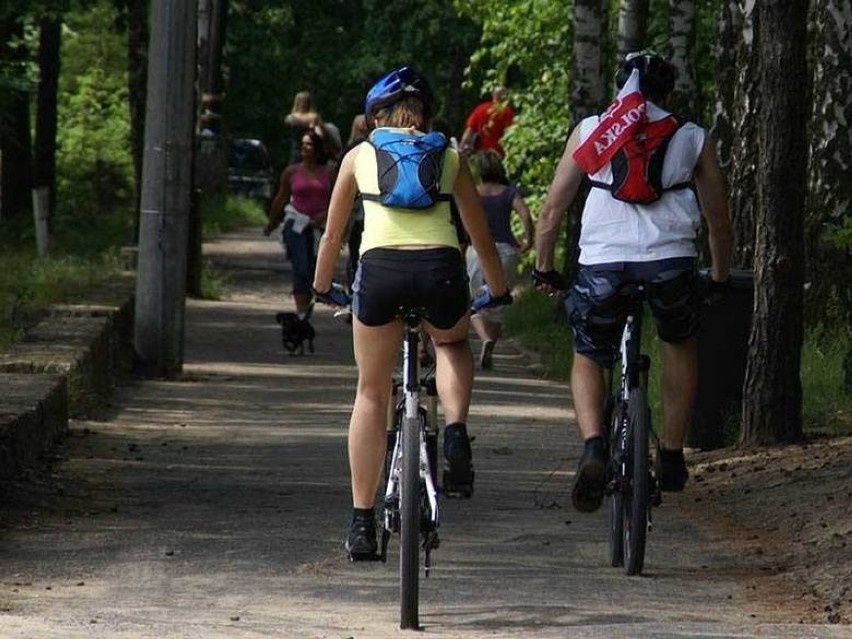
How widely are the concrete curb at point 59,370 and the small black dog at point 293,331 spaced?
1.28 m

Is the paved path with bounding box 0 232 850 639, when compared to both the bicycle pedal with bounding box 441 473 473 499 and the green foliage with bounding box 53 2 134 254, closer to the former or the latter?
the bicycle pedal with bounding box 441 473 473 499

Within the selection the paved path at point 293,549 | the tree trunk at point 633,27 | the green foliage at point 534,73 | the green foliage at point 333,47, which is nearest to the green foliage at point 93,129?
the green foliage at point 333,47

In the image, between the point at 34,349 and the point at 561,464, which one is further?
the point at 34,349

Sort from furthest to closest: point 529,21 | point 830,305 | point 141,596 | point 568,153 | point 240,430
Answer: point 529,21 < point 830,305 < point 240,430 < point 568,153 < point 141,596

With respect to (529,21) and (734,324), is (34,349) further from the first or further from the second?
(529,21)

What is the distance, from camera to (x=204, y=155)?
32812mm

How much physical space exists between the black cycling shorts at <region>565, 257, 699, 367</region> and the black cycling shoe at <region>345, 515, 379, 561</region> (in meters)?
1.31

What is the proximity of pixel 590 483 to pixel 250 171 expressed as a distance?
5337 centimetres

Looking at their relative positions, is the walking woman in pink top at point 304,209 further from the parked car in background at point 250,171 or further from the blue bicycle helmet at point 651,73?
the parked car in background at point 250,171

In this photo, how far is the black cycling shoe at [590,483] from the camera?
959 centimetres

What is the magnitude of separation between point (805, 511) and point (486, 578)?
2.22 metres

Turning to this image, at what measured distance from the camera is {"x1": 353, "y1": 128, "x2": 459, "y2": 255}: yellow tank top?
8.66 m

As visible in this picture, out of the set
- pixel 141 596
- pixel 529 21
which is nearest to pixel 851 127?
pixel 141 596

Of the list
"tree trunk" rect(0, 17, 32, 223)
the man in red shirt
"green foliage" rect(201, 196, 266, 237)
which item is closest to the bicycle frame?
the man in red shirt
